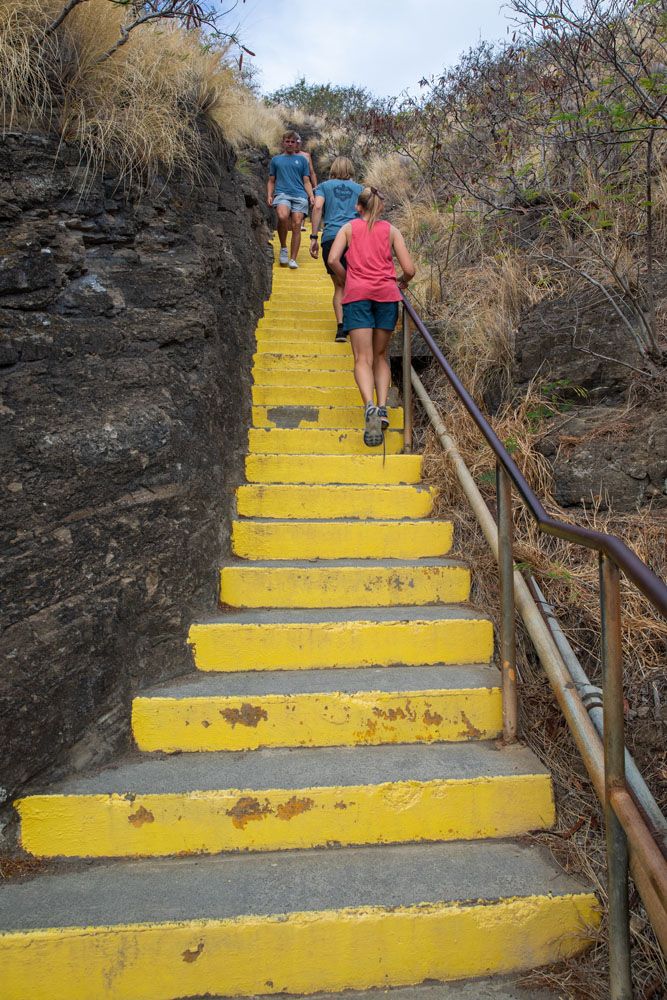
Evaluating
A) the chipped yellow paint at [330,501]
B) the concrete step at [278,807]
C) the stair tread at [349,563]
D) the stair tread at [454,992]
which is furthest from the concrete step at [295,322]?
the stair tread at [454,992]

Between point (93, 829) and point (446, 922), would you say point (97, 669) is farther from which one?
point (446, 922)

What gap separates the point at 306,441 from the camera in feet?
13.9

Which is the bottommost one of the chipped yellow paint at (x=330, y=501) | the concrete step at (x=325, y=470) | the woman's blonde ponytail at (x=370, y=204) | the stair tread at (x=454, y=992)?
the stair tread at (x=454, y=992)

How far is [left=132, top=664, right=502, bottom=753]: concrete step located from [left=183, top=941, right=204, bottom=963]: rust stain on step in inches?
29.6

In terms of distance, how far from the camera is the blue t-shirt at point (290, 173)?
6844 mm

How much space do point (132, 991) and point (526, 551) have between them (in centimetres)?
233

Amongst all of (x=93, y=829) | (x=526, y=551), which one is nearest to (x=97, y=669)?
(x=93, y=829)

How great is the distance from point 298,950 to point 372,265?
12.6 feet

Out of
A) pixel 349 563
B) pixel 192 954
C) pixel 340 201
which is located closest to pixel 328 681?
pixel 349 563

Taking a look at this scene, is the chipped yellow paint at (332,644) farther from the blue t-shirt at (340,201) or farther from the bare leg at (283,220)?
the bare leg at (283,220)

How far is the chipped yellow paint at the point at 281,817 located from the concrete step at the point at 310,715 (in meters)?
0.30

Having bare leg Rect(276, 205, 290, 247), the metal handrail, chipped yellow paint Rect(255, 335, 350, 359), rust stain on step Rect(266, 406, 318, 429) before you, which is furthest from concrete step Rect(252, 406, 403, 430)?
bare leg Rect(276, 205, 290, 247)

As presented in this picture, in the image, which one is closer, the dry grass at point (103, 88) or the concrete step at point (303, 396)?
the dry grass at point (103, 88)

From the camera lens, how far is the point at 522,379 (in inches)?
164
